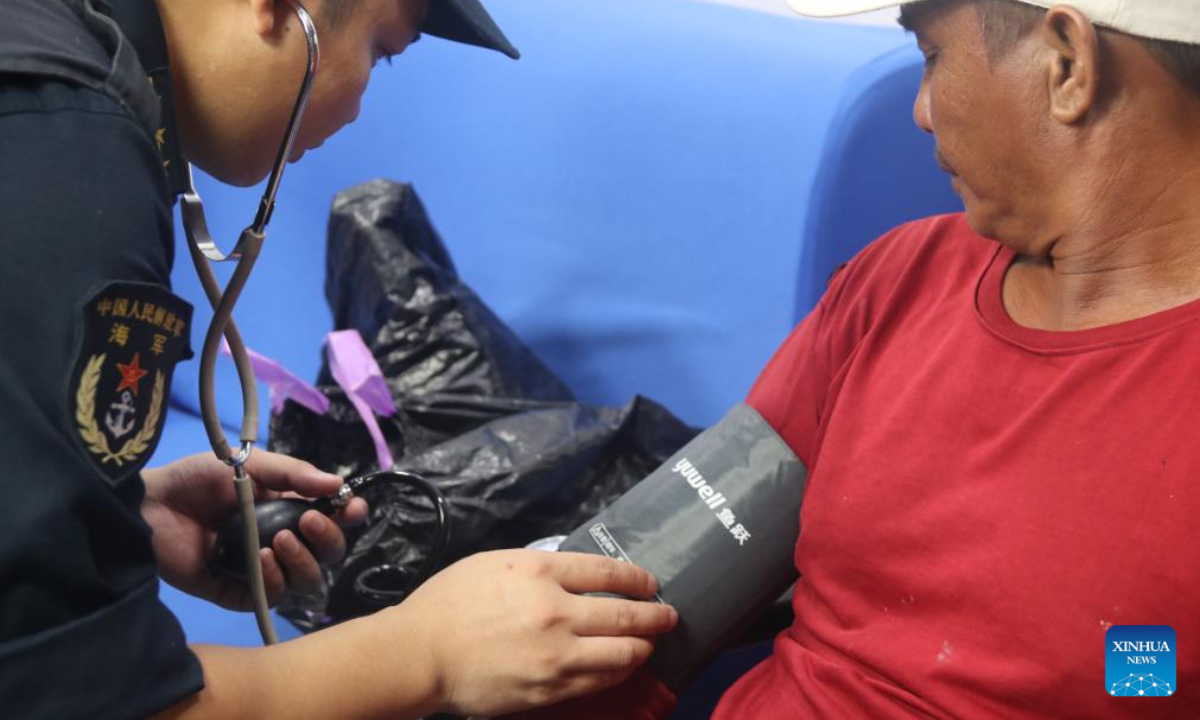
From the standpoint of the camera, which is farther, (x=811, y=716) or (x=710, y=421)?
(x=710, y=421)

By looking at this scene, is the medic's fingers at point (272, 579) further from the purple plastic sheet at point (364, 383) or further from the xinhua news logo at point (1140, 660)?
the xinhua news logo at point (1140, 660)

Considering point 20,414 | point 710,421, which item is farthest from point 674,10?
point 20,414

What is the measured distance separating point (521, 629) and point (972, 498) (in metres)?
0.37

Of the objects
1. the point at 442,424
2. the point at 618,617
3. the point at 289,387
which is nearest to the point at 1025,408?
the point at 618,617

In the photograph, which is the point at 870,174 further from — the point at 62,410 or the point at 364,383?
the point at 62,410

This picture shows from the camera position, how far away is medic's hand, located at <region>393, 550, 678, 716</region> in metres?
0.97

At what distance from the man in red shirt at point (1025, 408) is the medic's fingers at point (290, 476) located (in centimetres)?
39

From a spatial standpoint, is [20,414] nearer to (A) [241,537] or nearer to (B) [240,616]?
(A) [241,537]

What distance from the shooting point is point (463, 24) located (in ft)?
3.43

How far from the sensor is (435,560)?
133 centimetres

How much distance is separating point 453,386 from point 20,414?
128 centimetres

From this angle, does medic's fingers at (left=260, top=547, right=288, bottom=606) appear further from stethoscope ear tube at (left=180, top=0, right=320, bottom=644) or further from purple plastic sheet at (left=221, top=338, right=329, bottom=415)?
purple plastic sheet at (left=221, top=338, right=329, bottom=415)

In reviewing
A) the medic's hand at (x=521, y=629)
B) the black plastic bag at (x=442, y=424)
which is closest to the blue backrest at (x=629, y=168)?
the black plastic bag at (x=442, y=424)

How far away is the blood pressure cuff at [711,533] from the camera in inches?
42.4
